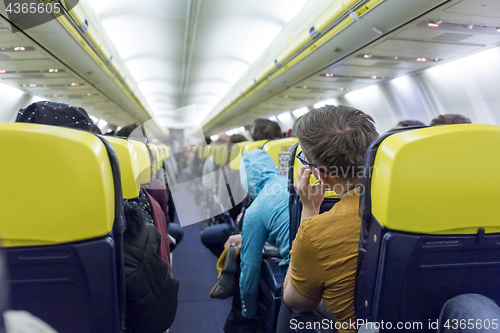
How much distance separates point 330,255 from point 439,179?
464 mm

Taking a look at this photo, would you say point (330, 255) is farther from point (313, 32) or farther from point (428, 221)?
point (313, 32)

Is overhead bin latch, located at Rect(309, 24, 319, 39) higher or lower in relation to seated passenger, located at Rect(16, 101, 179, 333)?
higher

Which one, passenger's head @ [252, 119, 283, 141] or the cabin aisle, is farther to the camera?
passenger's head @ [252, 119, 283, 141]

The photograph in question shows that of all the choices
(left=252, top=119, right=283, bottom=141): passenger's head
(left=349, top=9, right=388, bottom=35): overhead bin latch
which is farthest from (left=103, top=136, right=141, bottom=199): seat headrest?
(left=349, top=9, right=388, bottom=35): overhead bin latch

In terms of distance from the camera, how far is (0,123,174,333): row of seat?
111 centimetres

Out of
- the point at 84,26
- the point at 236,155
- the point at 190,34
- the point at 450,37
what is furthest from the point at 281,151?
the point at 190,34

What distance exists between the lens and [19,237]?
3.84ft

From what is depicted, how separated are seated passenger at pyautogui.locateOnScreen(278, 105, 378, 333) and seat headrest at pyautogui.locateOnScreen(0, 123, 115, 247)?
75 cm

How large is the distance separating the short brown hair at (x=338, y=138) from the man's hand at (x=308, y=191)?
11cm

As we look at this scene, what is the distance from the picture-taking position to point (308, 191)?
1.46 metres

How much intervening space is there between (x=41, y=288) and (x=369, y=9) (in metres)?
3.17

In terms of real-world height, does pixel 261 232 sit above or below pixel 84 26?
below

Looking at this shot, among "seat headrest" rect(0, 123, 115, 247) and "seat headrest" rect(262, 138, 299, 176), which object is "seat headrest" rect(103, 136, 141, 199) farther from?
"seat headrest" rect(262, 138, 299, 176)

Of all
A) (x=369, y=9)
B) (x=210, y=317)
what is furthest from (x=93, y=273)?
(x=369, y=9)
